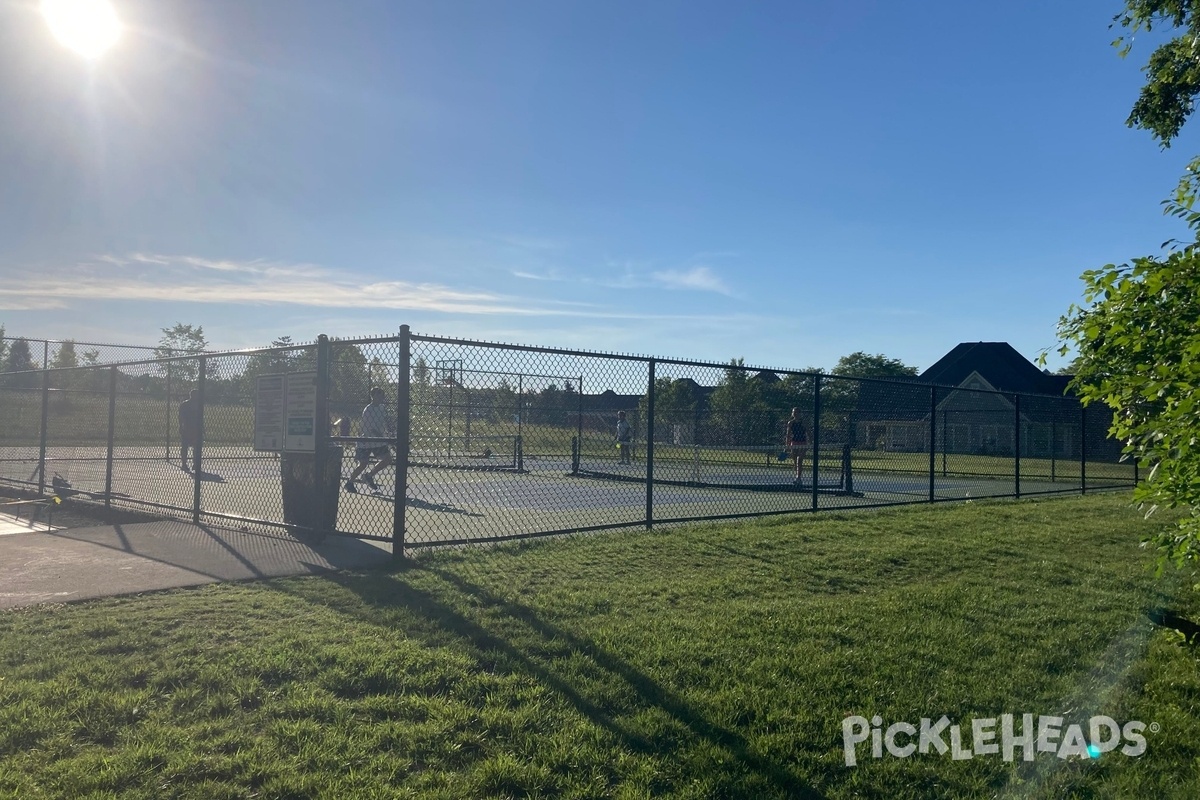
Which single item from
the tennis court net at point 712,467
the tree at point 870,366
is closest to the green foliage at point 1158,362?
the tennis court net at point 712,467

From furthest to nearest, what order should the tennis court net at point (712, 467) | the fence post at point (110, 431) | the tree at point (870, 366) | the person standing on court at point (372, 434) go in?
the tree at point (870, 366), the tennis court net at point (712, 467), the fence post at point (110, 431), the person standing on court at point (372, 434)

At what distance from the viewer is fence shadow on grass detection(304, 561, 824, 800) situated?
3.54 metres

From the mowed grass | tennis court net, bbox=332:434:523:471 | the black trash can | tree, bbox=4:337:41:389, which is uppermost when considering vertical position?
tree, bbox=4:337:41:389

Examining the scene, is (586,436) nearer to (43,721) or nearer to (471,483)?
(471,483)

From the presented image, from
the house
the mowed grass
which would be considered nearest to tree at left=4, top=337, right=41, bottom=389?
the house

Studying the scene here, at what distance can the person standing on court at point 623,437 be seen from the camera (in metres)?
10.2

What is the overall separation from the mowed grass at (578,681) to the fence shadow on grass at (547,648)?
0.05ft

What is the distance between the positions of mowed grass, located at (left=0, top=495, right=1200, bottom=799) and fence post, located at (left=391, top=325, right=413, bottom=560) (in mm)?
330

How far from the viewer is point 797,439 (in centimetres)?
1309

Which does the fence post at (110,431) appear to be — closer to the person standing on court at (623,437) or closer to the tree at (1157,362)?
the person standing on court at (623,437)

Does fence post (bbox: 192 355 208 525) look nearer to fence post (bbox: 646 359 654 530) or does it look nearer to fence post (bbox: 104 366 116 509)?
fence post (bbox: 104 366 116 509)

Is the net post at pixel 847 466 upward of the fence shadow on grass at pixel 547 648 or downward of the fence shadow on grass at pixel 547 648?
upward

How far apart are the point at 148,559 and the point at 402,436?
2508 mm

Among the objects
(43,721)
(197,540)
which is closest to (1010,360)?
(197,540)
